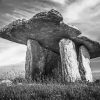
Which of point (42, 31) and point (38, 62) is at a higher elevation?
point (42, 31)

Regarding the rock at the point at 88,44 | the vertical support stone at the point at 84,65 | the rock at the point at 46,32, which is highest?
the rock at the point at 46,32

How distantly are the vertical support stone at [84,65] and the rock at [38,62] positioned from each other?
8.23ft

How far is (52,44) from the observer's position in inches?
554

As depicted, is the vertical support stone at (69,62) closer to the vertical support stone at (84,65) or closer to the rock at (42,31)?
the vertical support stone at (84,65)

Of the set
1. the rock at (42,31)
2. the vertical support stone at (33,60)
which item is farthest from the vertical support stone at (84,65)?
the vertical support stone at (33,60)

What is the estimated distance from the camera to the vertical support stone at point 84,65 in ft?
41.5

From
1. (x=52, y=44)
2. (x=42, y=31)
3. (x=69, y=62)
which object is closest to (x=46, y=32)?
(x=42, y=31)

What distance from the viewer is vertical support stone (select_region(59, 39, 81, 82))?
38.7ft

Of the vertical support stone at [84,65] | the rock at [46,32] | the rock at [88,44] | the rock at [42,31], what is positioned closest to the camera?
the rock at [46,32]

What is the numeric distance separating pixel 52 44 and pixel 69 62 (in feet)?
7.92

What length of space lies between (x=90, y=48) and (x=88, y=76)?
2026mm

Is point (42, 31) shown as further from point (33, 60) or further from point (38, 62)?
point (38, 62)

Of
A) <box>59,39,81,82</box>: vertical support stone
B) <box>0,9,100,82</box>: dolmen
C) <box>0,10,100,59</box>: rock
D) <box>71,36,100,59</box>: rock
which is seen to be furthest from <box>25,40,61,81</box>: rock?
<box>71,36,100,59</box>: rock

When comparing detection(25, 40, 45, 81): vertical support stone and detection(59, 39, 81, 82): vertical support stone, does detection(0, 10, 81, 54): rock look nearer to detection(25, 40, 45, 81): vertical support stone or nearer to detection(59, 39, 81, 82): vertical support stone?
detection(25, 40, 45, 81): vertical support stone
